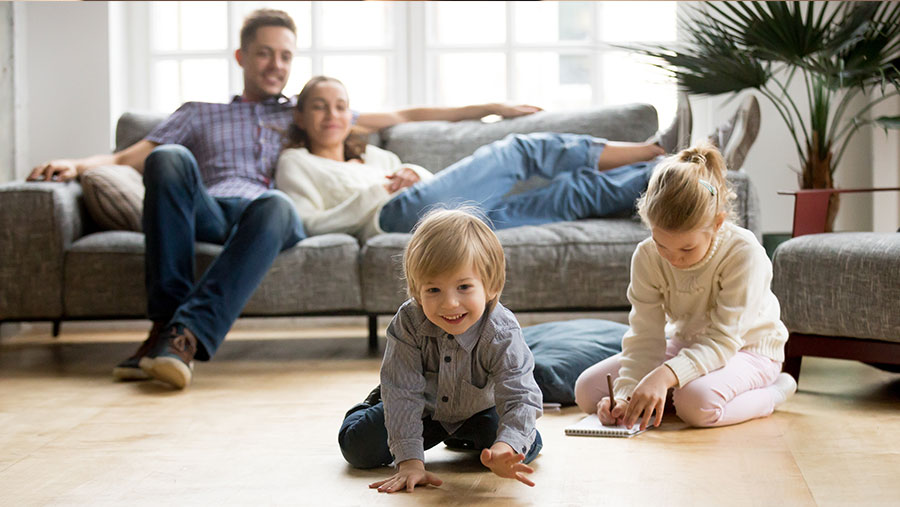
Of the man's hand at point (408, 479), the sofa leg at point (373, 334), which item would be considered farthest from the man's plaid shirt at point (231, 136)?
the man's hand at point (408, 479)

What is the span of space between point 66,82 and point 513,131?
175cm

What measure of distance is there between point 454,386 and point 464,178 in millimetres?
1433

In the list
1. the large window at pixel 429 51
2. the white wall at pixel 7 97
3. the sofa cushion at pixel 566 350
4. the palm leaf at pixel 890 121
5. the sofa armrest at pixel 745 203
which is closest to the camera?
the sofa cushion at pixel 566 350

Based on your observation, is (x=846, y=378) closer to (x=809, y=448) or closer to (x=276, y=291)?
(x=809, y=448)

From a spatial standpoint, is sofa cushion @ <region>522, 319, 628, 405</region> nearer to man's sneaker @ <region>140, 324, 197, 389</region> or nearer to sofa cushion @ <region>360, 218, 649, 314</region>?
sofa cushion @ <region>360, 218, 649, 314</region>

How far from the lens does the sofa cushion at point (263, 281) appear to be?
9.29ft

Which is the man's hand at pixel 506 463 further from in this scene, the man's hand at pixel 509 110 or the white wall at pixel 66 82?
the white wall at pixel 66 82

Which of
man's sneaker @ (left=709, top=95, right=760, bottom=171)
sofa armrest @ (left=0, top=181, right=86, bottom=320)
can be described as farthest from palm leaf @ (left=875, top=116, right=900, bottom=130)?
sofa armrest @ (left=0, top=181, right=86, bottom=320)

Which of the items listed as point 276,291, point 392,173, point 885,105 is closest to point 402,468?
point 276,291

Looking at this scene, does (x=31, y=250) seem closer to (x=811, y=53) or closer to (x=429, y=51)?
(x=429, y=51)

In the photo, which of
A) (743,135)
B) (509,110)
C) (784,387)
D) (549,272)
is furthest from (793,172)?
(784,387)

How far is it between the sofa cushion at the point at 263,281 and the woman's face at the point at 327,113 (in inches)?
18.3

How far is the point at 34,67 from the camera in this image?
383cm

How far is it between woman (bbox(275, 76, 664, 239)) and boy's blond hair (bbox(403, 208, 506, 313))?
1.30m
